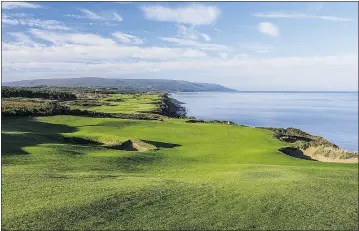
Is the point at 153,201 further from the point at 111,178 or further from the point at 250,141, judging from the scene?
the point at 250,141

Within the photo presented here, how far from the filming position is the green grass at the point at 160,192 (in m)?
11.4

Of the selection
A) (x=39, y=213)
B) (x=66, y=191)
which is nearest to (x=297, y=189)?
(x=66, y=191)

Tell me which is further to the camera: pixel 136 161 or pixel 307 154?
pixel 307 154

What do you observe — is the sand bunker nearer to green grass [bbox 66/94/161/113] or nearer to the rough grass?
the rough grass

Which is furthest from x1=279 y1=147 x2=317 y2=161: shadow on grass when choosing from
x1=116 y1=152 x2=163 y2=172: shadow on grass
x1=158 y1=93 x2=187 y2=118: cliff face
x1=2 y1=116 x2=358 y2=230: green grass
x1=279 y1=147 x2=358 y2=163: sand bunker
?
x1=158 y1=93 x2=187 y2=118: cliff face

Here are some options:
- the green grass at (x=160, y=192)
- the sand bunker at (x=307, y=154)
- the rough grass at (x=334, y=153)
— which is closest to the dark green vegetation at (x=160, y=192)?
the green grass at (x=160, y=192)

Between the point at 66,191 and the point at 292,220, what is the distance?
7361mm

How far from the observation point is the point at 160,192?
1402cm

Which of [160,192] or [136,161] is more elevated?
[160,192]

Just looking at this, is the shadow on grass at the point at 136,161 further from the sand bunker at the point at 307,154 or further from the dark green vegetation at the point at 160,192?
the sand bunker at the point at 307,154

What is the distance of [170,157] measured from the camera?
81.3 ft

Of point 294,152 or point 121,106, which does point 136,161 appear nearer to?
point 294,152

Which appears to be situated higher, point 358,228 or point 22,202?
point 22,202

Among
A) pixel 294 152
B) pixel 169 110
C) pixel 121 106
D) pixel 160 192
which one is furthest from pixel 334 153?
pixel 169 110
